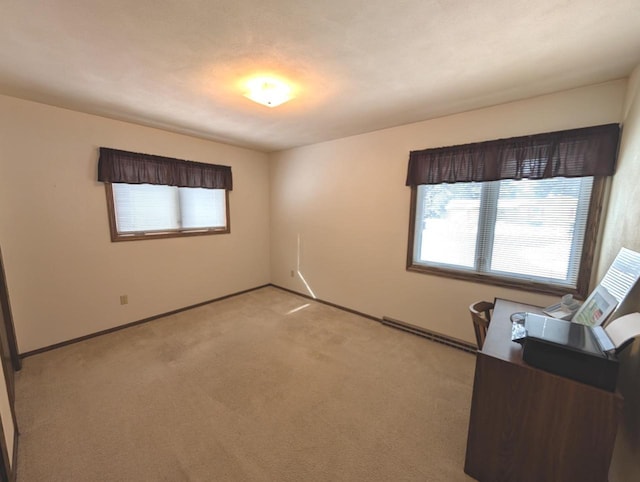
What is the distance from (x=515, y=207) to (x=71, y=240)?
453 cm

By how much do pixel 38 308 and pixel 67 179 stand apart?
1.34m

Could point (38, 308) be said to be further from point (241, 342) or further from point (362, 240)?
point (362, 240)

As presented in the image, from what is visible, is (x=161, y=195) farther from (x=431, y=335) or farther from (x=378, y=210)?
(x=431, y=335)

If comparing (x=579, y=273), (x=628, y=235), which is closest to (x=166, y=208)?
(x=628, y=235)

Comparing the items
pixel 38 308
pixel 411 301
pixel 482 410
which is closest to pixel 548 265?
pixel 411 301

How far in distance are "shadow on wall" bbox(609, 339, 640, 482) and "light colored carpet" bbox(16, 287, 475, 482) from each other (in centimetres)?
71

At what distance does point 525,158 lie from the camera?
221cm

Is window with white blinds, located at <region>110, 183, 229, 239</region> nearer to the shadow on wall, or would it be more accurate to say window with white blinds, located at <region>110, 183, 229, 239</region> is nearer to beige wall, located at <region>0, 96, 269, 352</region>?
beige wall, located at <region>0, 96, 269, 352</region>

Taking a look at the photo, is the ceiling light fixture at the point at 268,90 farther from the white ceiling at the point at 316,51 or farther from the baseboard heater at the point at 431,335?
the baseboard heater at the point at 431,335

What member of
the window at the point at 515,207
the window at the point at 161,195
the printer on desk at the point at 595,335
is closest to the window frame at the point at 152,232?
the window at the point at 161,195

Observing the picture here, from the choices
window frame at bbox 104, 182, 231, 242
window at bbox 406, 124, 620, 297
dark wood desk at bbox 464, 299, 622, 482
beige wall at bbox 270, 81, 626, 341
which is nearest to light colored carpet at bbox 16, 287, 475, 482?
dark wood desk at bbox 464, 299, 622, 482

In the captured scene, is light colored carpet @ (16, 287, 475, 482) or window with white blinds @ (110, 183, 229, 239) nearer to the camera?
light colored carpet @ (16, 287, 475, 482)

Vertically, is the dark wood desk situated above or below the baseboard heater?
above

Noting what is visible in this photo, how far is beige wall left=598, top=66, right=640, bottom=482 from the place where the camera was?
3.90ft
